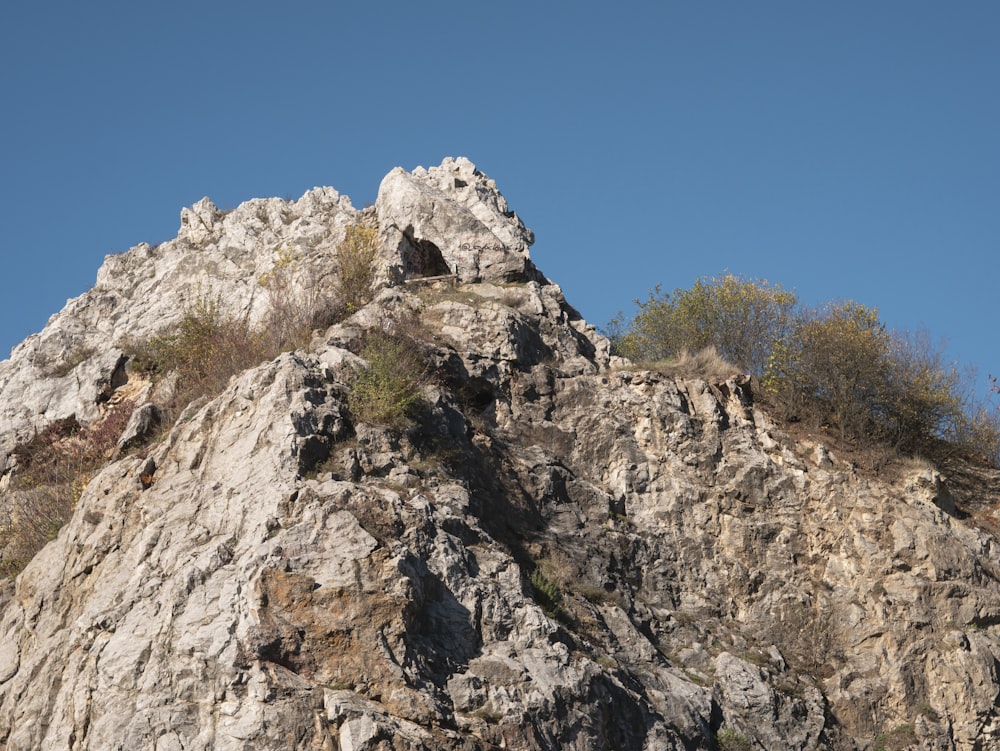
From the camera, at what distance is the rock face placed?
12945mm

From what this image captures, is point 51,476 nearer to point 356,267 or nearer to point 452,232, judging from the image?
point 356,267

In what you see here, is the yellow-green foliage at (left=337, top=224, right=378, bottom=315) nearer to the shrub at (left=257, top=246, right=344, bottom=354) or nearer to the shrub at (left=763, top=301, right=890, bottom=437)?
the shrub at (left=257, top=246, right=344, bottom=354)

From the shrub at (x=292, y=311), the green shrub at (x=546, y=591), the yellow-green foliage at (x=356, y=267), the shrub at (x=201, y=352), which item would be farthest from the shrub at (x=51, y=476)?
the green shrub at (x=546, y=591)

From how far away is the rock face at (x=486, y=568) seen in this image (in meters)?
12.9

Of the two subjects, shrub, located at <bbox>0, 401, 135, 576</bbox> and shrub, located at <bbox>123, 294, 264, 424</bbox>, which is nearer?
shrub, located at <bbox>0, 401, 135, 576</bbox>

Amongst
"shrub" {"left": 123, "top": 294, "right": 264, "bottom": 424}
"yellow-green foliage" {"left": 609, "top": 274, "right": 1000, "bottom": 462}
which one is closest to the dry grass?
"yellow-green foliage" {"left": 609, "top": 274, "right": 1000, "bottom": 462}

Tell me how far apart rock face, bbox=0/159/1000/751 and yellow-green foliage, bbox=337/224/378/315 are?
0.39 meters

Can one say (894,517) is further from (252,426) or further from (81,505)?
(81,505)

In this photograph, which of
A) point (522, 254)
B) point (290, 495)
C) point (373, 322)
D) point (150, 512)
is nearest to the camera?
point (290, 495)

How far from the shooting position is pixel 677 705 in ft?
50.6

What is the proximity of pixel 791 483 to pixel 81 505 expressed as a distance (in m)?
12.1

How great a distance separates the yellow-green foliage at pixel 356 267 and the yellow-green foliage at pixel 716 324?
629 cm

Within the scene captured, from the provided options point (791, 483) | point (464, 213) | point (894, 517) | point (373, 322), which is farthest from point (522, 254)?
point (894, 517)

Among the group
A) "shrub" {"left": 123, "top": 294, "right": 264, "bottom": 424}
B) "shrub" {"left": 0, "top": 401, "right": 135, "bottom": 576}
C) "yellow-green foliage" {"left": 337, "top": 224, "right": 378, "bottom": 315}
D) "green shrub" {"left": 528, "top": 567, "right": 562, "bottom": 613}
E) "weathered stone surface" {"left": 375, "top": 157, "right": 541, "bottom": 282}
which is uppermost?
"weathered stone surface" {"left": 375, "top": 157, "right": 541, "bottom": 282}
